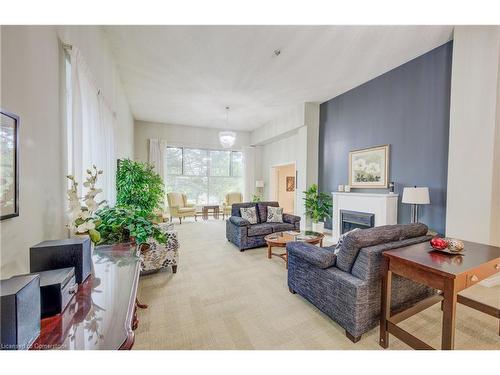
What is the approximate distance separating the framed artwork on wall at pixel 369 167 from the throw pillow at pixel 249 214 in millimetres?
2282

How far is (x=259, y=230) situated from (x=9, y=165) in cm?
351

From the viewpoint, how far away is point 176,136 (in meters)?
7.65

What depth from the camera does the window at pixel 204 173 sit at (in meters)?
7.81

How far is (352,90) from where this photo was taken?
4.71 m

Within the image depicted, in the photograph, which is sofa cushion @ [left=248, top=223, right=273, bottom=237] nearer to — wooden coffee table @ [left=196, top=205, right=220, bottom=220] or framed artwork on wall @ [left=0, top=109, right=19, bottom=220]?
framed artwork on wall @ [left=0, top=109, right=19, bottom=220]

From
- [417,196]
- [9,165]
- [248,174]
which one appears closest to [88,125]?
[9,165]

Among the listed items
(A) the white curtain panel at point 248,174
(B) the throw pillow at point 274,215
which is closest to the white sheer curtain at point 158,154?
(A) the white curtain panel at point 248,174

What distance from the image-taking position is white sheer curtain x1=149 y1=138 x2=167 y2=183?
720 cm

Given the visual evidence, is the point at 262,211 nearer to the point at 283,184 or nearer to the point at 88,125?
the point at 88,125

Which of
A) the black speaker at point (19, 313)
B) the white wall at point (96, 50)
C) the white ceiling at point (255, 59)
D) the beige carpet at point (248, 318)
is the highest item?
the white ceiling at point (255, 59)

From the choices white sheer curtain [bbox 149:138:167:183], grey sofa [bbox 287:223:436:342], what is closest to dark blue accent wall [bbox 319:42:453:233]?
grey sofa [bbox 287:223:436:342]

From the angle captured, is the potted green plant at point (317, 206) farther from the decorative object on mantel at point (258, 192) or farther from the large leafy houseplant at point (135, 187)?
the large leafy houseplant at point (135, 187)
